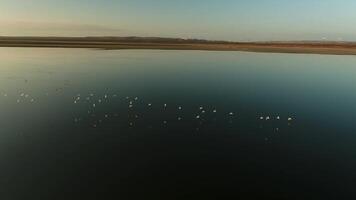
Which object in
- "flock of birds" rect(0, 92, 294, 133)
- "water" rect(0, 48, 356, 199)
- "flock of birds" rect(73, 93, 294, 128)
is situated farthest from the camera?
"flock of birds" rect(73, 93, 294, 128)

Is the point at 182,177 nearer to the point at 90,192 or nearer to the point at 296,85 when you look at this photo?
the point at 90,192

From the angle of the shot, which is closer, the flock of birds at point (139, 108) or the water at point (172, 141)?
the water at point (172, 141)

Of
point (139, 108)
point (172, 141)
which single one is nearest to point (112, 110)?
point (139, 108)

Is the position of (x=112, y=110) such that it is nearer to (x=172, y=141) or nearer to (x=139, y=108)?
(x=139, y=108)

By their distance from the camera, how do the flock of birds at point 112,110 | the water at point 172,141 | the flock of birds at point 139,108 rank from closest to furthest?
the water at point 172,141 < the flock of birds at point 112,110 < the flock of birds at point 139,108

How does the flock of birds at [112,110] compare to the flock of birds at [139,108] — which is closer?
the flock of birds at [112,110]

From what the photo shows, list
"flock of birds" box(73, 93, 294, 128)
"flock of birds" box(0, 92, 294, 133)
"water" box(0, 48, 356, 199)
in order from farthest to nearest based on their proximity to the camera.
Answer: "flock of birds" box(73, 93, 294, 128)
"flock of birds" box(0, 92, 294, 133)
"water" box(0, 48, 356, 199)

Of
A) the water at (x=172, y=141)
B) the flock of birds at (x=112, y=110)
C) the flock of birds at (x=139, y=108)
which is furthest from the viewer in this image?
the flock of birds at (x=139, y=108)

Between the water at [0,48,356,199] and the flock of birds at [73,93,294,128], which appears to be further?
the flock of birds at [73,93,294,128]

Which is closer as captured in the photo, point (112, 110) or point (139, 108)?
point (112, 110)
